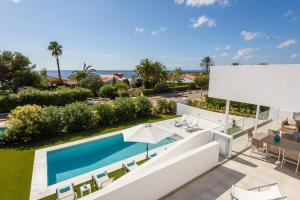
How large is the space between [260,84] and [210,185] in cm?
553

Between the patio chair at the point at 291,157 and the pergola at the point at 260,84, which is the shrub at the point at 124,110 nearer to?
the pergola at the point at 260,84

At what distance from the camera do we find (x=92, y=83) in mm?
37156

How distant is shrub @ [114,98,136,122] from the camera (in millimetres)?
18125

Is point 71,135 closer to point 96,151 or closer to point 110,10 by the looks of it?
point 96,151

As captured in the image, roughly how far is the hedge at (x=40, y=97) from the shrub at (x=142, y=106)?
14.2 m

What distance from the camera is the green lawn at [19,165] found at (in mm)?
7719

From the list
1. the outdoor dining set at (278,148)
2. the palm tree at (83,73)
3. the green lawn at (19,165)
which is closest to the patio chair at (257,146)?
the outdoor dining set at (278,148)

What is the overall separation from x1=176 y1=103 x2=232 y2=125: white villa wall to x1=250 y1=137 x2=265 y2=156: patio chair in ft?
24.1

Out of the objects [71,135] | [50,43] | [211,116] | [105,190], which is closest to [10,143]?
[71,135]

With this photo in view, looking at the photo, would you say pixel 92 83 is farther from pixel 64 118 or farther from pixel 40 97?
pixel 64 118

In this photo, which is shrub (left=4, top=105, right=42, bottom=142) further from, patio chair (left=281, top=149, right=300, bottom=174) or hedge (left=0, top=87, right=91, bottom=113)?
patio chair (left=281, top=149, right=300, bottom=174)

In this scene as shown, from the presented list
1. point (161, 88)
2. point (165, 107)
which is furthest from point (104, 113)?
point (161, 88)

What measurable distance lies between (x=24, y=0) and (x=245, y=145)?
1706 centimetres

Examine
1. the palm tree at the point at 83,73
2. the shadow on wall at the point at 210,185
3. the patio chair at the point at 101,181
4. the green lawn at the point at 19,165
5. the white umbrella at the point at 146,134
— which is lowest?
the green lawn at the point at 19,165
